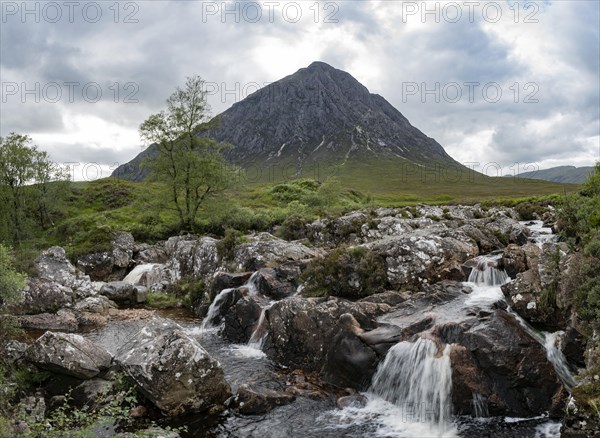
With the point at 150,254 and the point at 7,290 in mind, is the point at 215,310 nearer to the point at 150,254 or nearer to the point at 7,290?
the point at 7,290

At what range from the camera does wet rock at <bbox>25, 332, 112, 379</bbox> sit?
1661 centimetres

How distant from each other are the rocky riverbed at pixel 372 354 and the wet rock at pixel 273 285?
86 mm

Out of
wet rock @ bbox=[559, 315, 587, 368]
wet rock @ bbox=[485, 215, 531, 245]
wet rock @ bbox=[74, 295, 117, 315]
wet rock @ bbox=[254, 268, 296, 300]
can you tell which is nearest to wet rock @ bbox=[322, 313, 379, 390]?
wet rock @ bbox=[559, 315, 587, 368]

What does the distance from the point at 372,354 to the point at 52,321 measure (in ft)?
69.6

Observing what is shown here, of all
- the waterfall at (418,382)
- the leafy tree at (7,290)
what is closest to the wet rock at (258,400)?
the waterfall at (418,382)

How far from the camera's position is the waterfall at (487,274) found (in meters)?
21.1

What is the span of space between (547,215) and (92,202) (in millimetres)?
83941

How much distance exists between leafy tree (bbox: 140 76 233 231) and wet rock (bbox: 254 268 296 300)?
2372 cm

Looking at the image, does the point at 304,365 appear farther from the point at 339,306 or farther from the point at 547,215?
the point at 547,215

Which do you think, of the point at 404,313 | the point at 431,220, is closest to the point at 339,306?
the point at 404,313

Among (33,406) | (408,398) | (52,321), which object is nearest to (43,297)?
(52,321)

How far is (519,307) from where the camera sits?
16.8 meters

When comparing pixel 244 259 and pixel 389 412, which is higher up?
pixel 244 259

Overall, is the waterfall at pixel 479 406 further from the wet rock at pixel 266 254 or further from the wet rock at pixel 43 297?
the wet rock at pixel 43 297
